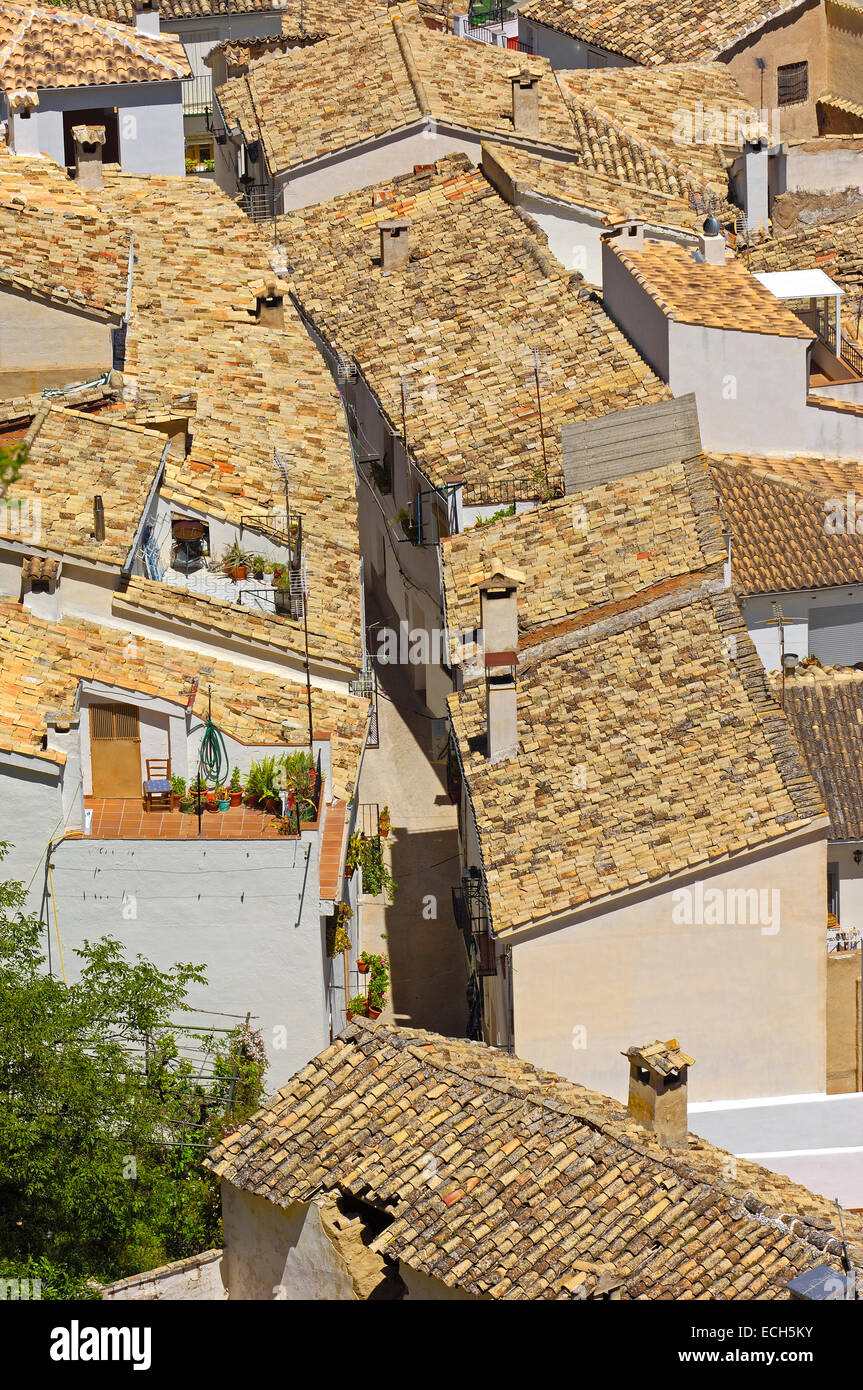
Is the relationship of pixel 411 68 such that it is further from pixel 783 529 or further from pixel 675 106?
pixel 783 529

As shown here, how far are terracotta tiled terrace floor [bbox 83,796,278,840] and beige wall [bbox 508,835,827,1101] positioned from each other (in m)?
3.65

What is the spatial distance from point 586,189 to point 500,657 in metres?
20.8

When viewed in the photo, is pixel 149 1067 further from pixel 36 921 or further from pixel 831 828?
pixel 831 828

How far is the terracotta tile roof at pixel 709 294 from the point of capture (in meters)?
45.8

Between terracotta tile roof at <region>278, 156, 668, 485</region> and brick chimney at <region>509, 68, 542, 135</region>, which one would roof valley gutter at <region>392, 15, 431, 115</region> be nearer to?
terracotta tile roof at <region>278, 156, 668, 485</region>

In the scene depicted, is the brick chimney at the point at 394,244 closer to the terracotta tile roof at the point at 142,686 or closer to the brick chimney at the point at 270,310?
the brick chimney at the point at 270,310

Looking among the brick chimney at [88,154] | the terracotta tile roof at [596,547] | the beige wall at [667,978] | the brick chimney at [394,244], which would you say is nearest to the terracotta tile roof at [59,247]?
the brick chimney at [88,154]

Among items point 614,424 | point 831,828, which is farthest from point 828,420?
point 831,828

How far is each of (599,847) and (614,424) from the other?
10.5 meters

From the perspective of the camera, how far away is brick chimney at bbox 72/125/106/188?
5697 cm

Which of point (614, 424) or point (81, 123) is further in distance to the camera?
point (81, 123)

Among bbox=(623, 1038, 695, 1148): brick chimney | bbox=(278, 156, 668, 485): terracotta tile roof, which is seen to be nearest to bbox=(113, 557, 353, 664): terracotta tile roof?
bbox=(278, 156, 668, 485): terracotta tile roof

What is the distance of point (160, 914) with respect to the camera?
33500 mm

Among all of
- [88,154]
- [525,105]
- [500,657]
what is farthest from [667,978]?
[88,154]
